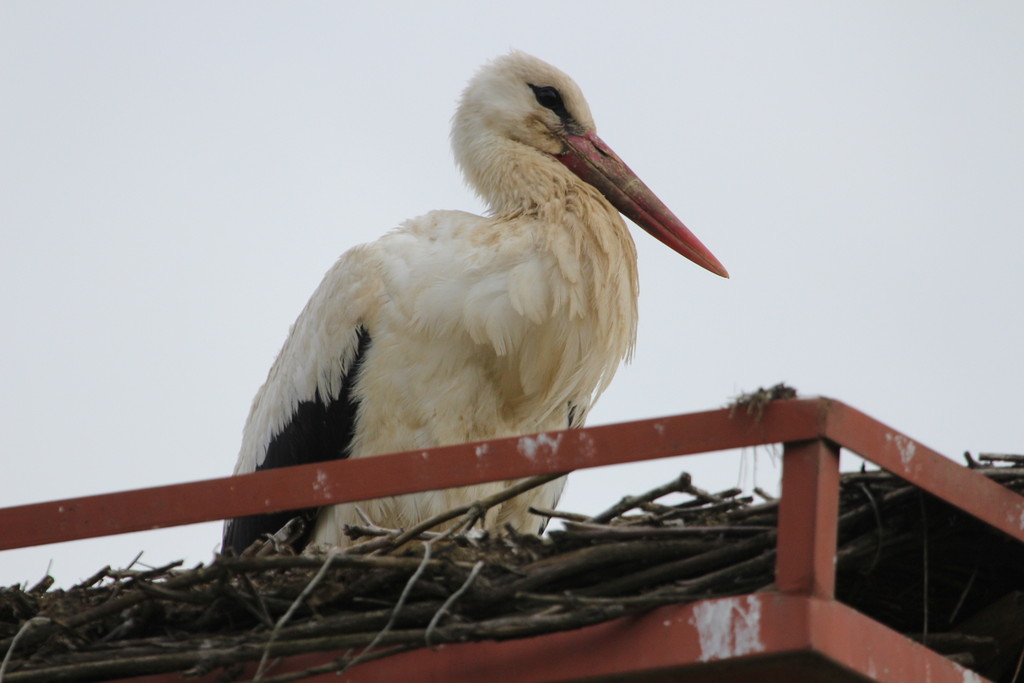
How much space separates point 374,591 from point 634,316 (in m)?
2.06

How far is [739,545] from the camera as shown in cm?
281

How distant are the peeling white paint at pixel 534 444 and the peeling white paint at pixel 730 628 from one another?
441 mm

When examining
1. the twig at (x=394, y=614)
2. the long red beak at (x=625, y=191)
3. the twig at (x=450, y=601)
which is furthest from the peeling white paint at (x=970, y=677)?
the long red beak at (x=625, y=191)

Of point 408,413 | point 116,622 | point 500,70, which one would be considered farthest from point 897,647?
point 500,70

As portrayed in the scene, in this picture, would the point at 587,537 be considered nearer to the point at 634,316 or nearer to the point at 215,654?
the point at 215,654

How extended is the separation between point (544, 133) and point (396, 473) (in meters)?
2.53

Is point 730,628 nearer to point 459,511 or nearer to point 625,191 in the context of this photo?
point 459,511

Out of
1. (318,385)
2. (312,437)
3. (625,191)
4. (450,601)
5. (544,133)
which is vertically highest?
(544,133)

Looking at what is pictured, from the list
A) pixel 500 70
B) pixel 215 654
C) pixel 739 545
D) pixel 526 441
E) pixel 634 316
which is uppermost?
pixel 500 70

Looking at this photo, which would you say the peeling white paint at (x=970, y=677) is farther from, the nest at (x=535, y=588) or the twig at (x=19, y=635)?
the twig at (x=19, y=635)

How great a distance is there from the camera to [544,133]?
5.37m

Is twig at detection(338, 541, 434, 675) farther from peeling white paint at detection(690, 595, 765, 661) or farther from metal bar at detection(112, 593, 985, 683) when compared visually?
peeling white paint at detection(690, 595, 765, 661)

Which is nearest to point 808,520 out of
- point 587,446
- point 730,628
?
point 730,628

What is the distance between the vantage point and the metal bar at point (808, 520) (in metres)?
2.61
